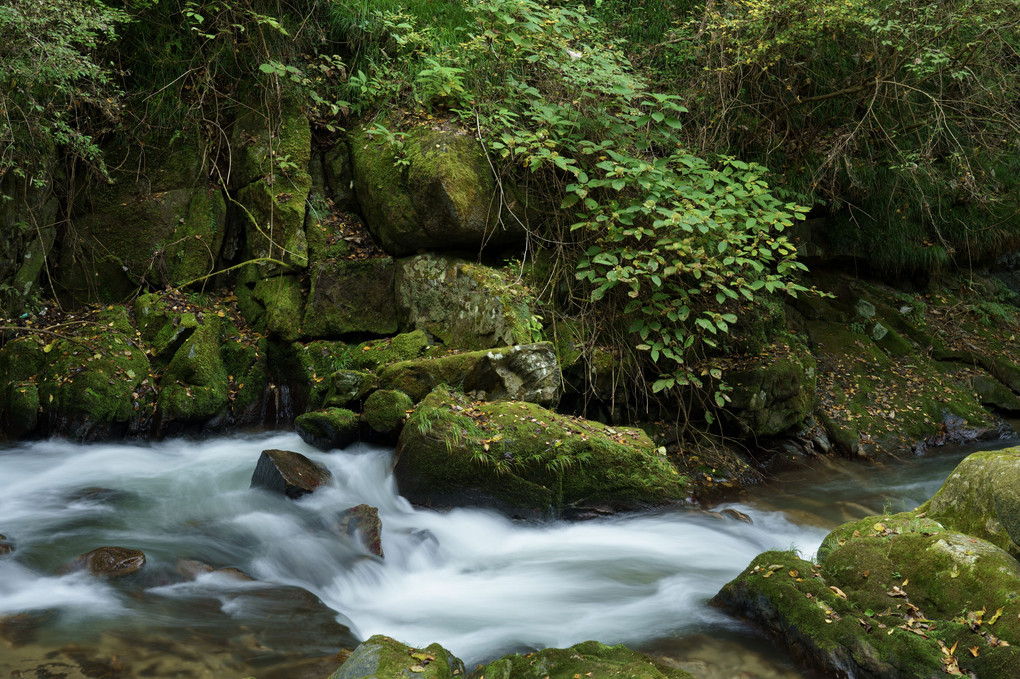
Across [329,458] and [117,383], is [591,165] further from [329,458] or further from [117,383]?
[117,383]

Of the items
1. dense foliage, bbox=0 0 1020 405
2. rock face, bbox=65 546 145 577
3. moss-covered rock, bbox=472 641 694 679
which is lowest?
rock face, bbox=65 546 145 577

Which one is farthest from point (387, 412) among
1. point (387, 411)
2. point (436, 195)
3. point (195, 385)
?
point (436, 195)

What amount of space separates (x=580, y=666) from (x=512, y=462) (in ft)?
7.49

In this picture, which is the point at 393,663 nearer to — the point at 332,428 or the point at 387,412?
the point at 387,412

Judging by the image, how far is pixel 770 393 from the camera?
7219mm

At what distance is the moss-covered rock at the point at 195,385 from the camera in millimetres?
6398

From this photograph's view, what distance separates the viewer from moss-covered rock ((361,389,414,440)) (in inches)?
228

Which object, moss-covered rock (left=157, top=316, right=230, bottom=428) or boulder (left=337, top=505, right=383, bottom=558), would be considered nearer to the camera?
boulder (left=337, top=505, right=383, bottom=558)

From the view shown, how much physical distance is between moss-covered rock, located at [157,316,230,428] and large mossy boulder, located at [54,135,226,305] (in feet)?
3.55

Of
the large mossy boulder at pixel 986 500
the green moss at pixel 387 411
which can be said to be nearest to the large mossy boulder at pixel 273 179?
the green moss at pixel 387 411

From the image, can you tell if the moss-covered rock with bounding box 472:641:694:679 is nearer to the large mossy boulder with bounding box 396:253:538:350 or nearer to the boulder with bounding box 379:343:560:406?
the boulder with bounding box 379:343:560:406

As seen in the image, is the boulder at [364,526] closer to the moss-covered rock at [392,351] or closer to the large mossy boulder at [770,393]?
the moss-covered rock at [392,351]

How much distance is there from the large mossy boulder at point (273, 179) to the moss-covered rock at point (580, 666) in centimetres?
501

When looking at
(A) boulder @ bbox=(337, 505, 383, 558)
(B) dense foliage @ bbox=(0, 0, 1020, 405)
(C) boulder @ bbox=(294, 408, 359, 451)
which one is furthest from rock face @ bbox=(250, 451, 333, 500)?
(B) dense foliage @ bbox=(0, 0, 1020, 405)
